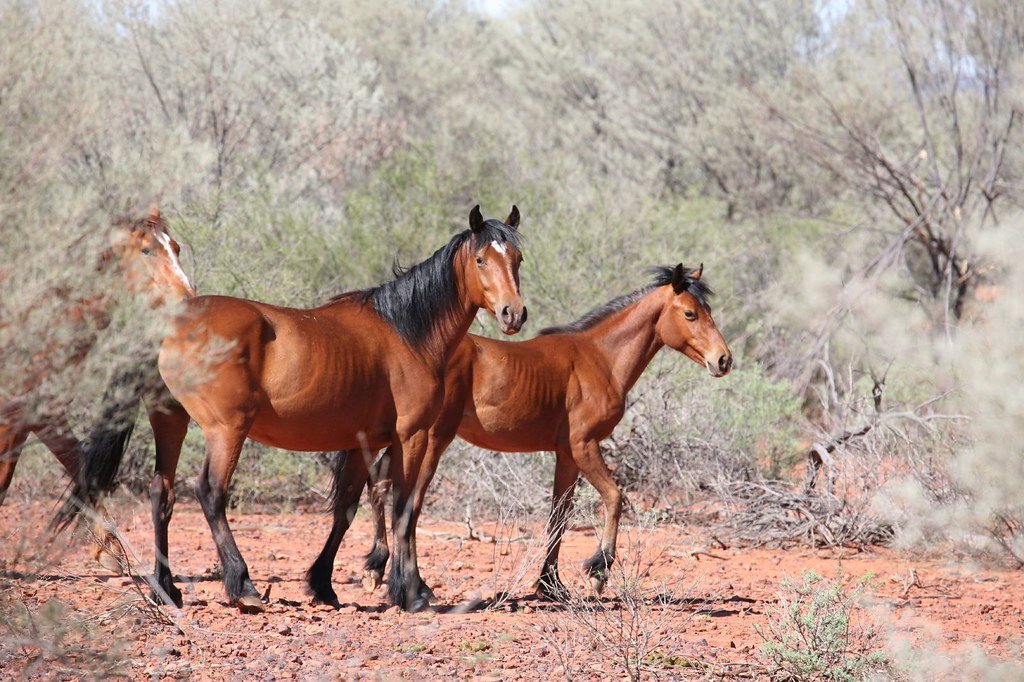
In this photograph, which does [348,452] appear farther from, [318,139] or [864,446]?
[318,139]

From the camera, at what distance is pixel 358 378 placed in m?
6.41

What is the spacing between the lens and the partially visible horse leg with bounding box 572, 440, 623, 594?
716 centimetres

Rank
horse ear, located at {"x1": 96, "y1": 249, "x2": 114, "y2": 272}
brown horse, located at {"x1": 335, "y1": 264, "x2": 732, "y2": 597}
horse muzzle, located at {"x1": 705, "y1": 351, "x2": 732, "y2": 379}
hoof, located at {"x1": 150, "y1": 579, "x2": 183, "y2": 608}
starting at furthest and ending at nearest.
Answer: horse muzzle, located at {"x1": 705, "y1": 351, "x2": 732, "y2": 379} < brown horse, located at {"x1": 335, "y1": 264, "x2": 732, "y2": 597} < hoof, located at {"x1": 150, "y1": 579, "x2": 183, "y2": 608} < horse ear, located at {"x1": 96, "y1": 249, "x2": 114, "y2": 272}

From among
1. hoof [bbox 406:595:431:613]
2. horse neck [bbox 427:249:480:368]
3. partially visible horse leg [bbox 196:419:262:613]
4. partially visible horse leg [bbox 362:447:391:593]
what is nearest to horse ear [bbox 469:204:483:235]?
horse neck [bbox 427:249:480:368]

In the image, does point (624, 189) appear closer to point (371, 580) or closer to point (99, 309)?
point (371, 580)

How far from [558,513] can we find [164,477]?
2576mm

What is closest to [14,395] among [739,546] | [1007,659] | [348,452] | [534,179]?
[348,452]

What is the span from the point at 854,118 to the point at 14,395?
1662 centimetres

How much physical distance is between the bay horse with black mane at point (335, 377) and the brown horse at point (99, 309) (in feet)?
1.05

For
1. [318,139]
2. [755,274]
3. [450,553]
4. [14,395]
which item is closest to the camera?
[14,395]

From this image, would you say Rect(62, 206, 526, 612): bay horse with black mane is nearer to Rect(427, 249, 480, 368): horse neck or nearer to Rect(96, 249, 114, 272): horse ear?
Rect(427, 249, 480, 368): horse neck

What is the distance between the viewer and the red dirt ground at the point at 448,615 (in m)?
5.07

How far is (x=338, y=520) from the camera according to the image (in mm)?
6746

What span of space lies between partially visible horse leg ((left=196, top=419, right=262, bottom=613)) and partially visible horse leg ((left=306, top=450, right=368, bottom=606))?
57 cm
